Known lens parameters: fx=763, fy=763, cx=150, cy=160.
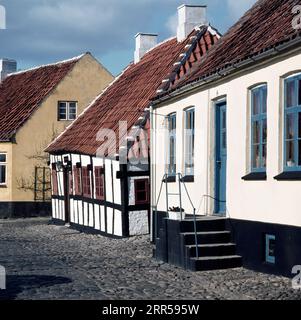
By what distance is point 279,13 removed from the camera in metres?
14.3

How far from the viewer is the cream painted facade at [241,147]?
11530 mm

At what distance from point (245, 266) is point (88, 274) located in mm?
2643

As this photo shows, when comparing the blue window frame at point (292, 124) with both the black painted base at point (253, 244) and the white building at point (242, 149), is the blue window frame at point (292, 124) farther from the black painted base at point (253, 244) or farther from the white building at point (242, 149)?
the black painted base at point (253, 244)

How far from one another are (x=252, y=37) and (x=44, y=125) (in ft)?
64.1

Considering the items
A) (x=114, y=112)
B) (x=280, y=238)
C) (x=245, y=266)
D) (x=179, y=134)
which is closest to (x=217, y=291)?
(x=280, y=238)

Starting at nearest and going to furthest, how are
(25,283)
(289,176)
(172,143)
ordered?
(289,176) → (25,283) → (172,143)

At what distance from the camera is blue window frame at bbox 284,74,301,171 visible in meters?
11.2

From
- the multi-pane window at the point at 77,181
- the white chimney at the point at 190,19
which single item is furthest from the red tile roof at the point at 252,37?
the multi-pane window at the point at 77,181

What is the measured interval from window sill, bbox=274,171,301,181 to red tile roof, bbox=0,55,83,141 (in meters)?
22.0

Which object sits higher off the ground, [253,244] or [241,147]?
[241,147]

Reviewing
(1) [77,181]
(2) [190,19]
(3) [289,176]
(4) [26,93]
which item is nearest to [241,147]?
(3) [289,176]

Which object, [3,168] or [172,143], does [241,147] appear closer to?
[172,143]

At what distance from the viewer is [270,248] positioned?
12086 mm

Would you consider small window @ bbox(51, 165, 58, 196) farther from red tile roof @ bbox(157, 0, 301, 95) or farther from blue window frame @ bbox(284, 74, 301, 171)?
blue window frame @ bbox(284, 74, 301, 171)
